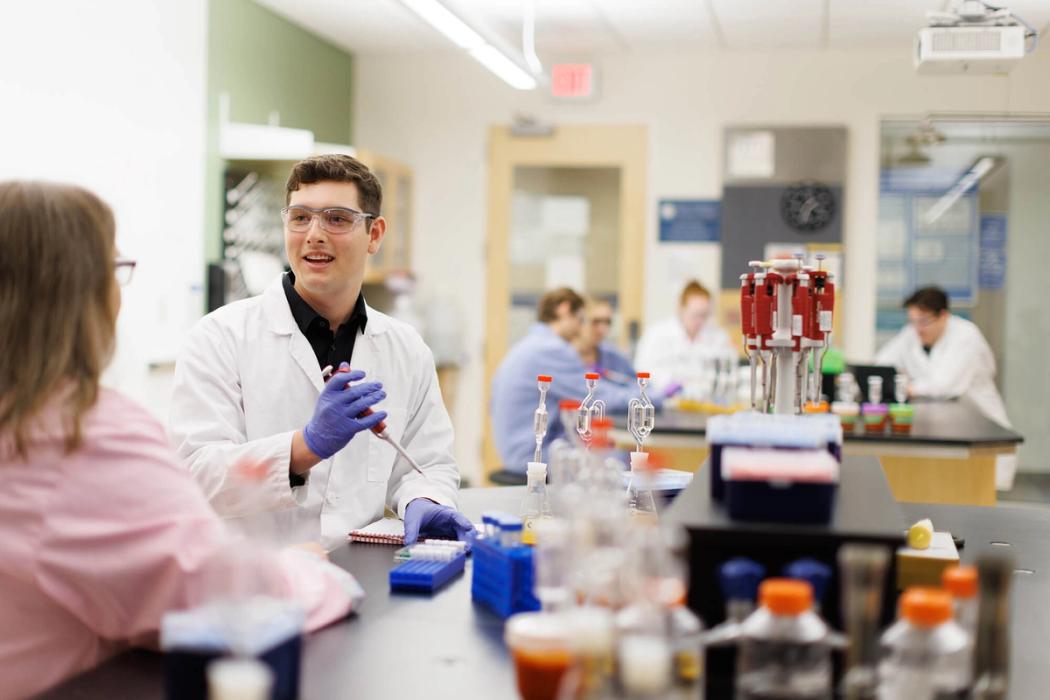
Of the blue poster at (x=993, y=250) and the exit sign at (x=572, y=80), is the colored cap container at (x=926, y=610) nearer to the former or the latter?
the exit sign at (x=572, y=80)

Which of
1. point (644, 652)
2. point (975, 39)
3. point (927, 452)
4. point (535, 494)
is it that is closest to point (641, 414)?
point (535, 494)

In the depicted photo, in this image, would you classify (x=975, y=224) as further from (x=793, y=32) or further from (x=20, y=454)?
(x=20, y=454)

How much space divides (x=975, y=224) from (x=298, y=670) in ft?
20.7

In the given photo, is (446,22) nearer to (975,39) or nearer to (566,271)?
(975,39)

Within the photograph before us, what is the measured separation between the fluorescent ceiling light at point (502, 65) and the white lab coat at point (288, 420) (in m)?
2.69

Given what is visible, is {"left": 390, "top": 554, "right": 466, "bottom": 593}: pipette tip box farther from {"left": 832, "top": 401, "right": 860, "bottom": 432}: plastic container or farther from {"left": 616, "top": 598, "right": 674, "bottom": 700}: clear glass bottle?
{"left": 832, "top": 401, "right": 860, "bottom": 432}: plastic container

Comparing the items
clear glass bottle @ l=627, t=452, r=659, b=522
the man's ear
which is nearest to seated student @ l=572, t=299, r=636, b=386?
the man's ear

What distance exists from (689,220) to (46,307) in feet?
19.1

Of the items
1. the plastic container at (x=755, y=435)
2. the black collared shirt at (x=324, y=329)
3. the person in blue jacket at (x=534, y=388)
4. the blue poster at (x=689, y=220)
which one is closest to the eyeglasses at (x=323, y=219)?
the black collared shirt at (x=324, y=329)

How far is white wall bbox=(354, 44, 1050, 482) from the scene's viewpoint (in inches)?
266

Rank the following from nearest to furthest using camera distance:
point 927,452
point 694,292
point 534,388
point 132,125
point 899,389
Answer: point 927,452 < point 132,125 < point 534,388 < point 899,389 < point 694,292

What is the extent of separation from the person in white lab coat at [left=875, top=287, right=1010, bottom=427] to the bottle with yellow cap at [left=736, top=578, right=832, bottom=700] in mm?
5125

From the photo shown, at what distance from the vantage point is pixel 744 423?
154 centimetres

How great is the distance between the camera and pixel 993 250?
6730mm
